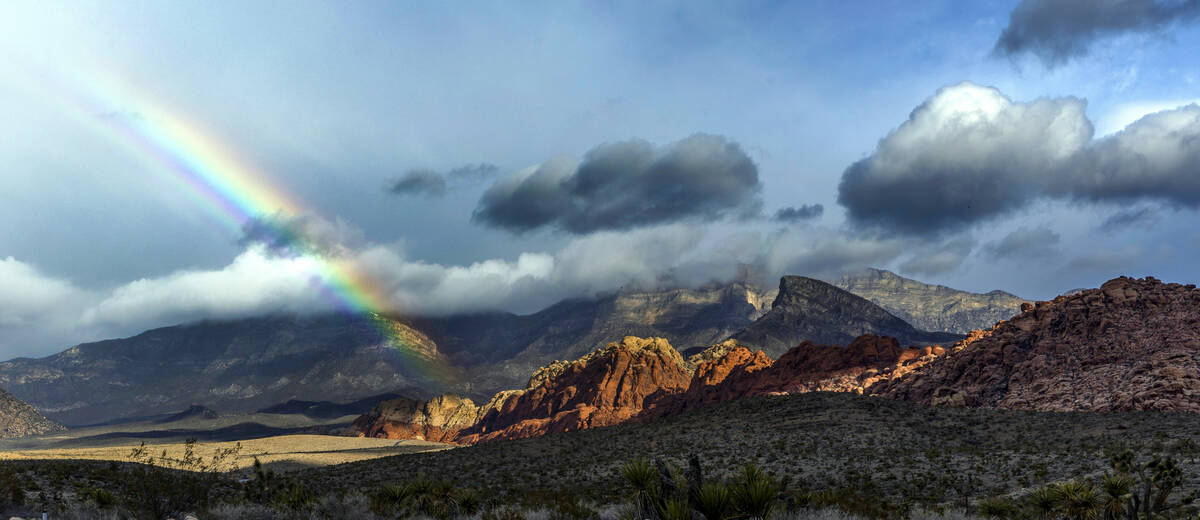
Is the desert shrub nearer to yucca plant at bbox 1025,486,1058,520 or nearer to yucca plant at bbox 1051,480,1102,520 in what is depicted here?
yucca plant at bbox 1025,486,1058,520

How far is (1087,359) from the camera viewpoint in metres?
85.1

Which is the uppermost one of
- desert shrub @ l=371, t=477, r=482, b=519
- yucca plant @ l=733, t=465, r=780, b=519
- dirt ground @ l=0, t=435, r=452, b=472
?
yucca plant @ l=733, t=465, r=780, b=519

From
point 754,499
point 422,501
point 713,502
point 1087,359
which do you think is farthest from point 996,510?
point 1087,359

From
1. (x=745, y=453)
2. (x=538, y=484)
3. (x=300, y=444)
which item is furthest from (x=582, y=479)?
(x=300, y=444)

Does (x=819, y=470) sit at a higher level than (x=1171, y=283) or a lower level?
lower

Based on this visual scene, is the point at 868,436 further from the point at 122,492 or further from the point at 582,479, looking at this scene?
the point at 122,492

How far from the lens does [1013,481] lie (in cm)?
3722

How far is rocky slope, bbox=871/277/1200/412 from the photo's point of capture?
69500 mm

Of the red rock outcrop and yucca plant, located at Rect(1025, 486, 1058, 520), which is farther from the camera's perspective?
the red rock outcrop

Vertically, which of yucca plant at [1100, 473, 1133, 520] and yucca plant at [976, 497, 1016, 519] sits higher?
yucca plant at [1100, 473, 1133, 520]

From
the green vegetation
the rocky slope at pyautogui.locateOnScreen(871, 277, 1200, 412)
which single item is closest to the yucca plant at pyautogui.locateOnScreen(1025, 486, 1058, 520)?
Answer: the green vegetation

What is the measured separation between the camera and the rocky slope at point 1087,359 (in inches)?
2736

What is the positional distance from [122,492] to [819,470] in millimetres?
40192

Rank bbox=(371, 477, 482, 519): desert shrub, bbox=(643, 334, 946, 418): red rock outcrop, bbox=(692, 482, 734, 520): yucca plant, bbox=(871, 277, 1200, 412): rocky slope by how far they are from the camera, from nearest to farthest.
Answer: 1. bbox=(692, 482, 734, 520): yucca plant
2. bbox=(371, 477, 482, 519): desert shrub
3. bbox=(871, 277, 1200, 412): rocky slope
4. bbox=(643, 334, 946, 418): red rock outcrop
